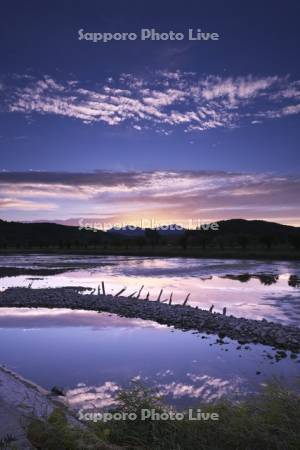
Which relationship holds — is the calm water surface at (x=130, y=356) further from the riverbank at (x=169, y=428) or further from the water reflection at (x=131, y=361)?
the riverbank at (x=169, y=428)

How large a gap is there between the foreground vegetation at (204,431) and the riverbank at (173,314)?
296 inches

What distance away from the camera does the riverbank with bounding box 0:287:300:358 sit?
16578mm

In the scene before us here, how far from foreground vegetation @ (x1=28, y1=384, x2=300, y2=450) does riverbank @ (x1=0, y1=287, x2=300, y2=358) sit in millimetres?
7519

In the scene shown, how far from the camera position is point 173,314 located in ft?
70.2

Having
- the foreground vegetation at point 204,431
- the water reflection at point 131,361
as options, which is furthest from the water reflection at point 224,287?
the foreground vegetation at point 204,431

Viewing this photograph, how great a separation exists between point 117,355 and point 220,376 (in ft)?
13.9

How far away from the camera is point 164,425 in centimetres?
794

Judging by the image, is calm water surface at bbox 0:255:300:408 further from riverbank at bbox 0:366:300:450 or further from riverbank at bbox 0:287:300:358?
riverbank at bbox 0:366:300:450

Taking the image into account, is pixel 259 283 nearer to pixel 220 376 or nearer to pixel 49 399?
pixel 220 376

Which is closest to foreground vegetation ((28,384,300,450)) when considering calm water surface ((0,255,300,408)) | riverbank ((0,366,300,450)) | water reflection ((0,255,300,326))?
riverbank ((0,366,300,450))

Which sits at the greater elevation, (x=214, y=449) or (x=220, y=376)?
(x=214, y=449)

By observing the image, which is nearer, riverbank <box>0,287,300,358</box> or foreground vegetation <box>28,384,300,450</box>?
foreground vegetation <box>28,384,300,450</box>

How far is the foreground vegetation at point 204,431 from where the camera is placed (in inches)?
267

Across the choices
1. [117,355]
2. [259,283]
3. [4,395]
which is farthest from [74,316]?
[259,283]
